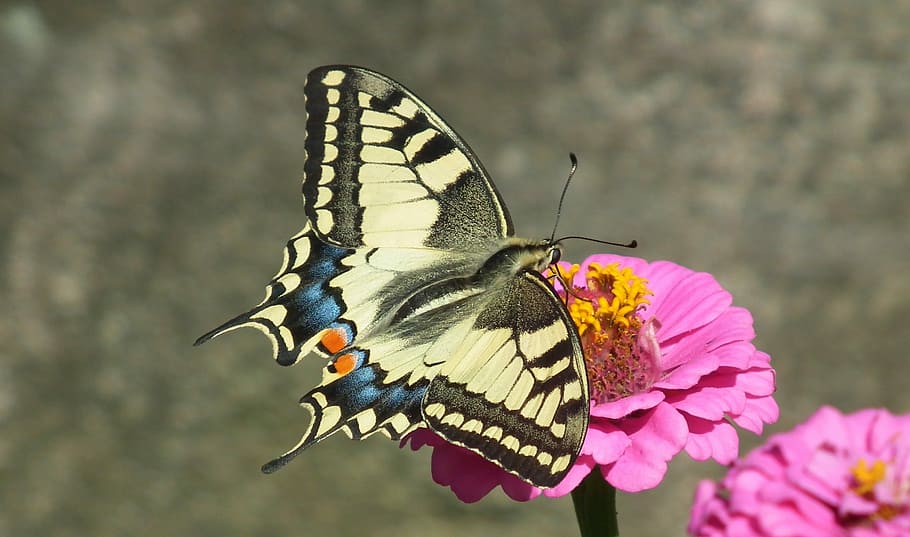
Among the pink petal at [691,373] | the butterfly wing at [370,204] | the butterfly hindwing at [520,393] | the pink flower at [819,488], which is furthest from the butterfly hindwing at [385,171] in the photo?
the pink flower at [819,488]

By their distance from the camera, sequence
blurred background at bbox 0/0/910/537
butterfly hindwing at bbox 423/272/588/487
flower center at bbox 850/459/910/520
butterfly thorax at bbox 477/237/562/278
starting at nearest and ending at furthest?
flower center at bbox 850/459/910/520, butterfly hindwing at bbox 423/272/588/487, butterfly thorax at bbox 477/237/562/278, blurred background at bbox 0/0/910/537

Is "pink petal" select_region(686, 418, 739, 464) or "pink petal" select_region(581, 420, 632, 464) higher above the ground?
"pink petal" select_region(686, 418, 739, 464)

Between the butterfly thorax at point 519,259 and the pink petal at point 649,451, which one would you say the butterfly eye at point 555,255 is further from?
the pink petal at point 649,451

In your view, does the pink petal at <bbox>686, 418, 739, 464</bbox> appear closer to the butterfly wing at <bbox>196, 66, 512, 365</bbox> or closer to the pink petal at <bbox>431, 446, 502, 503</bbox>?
the pink petal at <bbox>431, 446, 502, 503</bbox>

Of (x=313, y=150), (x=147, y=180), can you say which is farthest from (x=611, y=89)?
(x=313, y=150)

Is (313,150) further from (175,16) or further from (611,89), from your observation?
(175,16)

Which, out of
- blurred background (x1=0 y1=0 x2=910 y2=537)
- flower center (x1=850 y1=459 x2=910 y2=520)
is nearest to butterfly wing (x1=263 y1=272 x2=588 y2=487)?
flower center (x1=850 y1=459 x2=910 y2=520)

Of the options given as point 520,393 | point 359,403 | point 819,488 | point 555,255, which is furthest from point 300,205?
point 819,488

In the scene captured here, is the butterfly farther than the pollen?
Yes
